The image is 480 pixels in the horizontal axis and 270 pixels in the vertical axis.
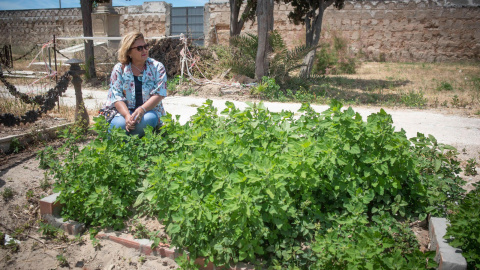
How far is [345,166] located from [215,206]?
100 centimetres

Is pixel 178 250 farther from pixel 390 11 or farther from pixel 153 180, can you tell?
pixel 390 11

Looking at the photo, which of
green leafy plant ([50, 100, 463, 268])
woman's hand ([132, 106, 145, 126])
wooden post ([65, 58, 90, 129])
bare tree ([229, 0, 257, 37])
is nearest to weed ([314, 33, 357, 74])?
bare tree ([229, 0, 257, 37])

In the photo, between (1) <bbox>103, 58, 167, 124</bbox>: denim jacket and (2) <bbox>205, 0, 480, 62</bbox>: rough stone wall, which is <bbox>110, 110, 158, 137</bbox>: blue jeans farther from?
(2) <bbox>205, 0, 480, 62</bbox>: rough stone wall

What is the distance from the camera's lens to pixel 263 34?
8.53 meters

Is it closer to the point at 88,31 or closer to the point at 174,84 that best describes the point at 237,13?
the point at 174,84

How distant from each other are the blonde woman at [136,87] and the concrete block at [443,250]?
272 centimetres

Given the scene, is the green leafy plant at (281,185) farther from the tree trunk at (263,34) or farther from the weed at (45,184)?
the tree trunk at (263,34)

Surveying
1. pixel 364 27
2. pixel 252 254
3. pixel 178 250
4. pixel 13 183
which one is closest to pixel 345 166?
pixel 252 254

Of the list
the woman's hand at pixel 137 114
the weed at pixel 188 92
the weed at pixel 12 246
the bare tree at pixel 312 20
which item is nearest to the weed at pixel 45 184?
the weed at pixel 12 246

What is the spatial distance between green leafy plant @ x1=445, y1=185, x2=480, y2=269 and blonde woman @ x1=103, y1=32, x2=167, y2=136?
9.21 ft

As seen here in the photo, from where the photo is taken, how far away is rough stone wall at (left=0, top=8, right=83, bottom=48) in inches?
819

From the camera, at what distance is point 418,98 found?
748 centimetres

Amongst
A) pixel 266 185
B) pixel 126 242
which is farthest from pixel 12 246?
pixel 266 185

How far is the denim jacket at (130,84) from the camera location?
142 inches
